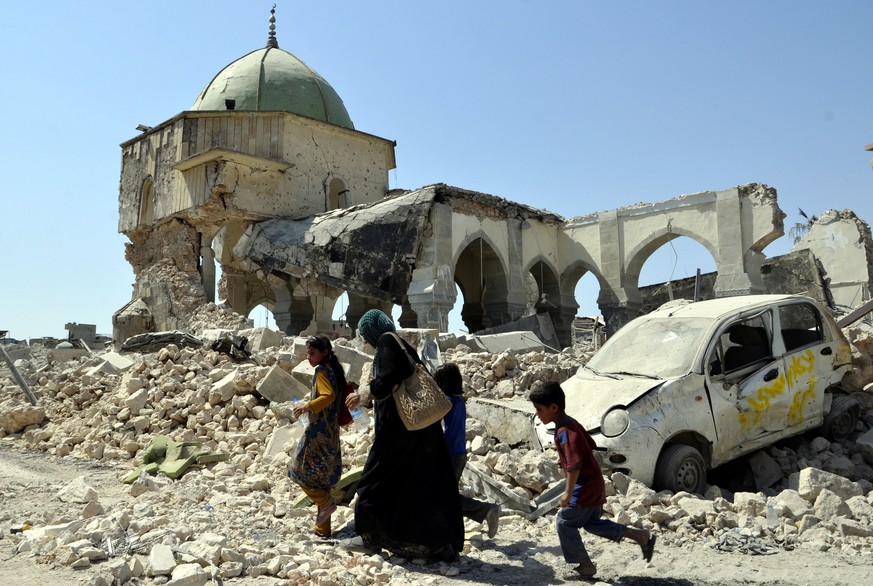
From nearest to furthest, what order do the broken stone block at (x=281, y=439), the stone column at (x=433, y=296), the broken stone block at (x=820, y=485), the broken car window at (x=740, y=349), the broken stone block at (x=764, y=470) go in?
the broken stone block at (x=820, y=485)
the broken car window at (x=740, y=349)
the broken stone block at (x=764, y=470)
the broken stone block at (x=281, y=439)
the stone column at (x=433, y=296)

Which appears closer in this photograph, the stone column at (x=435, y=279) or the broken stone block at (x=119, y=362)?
the broken stone block at (x=119, y=362)

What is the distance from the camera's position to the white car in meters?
5.04

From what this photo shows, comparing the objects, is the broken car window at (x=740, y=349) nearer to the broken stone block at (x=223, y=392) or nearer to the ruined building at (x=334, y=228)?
the broken stone block at (x=223, y=392)

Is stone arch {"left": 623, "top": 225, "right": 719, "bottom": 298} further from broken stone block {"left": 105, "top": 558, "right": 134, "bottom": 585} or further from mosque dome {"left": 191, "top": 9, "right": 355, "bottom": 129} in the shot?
broken stone block {"left": 105, "top": 558, "right": 134, "bottom": 585}

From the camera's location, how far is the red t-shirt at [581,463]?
11.6 feet

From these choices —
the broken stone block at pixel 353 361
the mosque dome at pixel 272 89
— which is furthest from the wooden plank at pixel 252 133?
the broken stone block at pixel 353 361

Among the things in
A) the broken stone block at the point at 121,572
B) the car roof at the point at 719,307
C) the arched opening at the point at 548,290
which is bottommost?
the broken stone block at the point at 121,572

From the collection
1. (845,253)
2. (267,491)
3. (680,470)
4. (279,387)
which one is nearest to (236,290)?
(279,387)

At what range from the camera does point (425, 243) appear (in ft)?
49.0

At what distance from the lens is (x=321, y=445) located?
14.6 feet

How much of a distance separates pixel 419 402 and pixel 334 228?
12.3 meters

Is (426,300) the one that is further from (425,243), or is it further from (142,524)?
(142,524)

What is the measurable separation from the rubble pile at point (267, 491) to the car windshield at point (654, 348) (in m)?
1.02

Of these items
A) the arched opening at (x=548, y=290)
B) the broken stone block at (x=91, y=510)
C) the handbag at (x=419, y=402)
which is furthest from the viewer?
the arched opening at (x=548, y=290)
